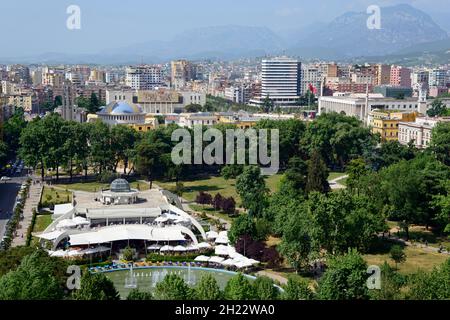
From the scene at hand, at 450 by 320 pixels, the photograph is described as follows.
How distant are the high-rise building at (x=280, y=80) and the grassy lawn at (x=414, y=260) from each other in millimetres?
69069

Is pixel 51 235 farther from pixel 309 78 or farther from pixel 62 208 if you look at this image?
pixel 309 78

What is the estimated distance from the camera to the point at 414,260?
22.6 m

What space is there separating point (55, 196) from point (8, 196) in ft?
9.06

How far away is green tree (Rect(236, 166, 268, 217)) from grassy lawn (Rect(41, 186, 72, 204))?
31.2 ft

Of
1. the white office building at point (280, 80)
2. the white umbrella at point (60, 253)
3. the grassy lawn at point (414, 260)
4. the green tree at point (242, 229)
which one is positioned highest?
the white office building at point (280, 80)

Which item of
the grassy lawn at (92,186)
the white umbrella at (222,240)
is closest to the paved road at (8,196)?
the grassy lawn at (92,186)

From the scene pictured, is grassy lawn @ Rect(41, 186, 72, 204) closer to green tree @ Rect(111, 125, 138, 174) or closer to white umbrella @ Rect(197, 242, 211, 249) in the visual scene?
green tree @ Rect(111, 125, 138, 174)

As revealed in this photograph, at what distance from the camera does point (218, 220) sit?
92.6 ft

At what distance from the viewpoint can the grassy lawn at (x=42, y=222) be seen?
89.1 feet

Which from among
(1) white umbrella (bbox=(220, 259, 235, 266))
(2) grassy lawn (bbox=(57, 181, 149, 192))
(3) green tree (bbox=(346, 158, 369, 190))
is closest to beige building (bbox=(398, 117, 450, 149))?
(3) green tree (bbox=(346, 158, 369, 190))

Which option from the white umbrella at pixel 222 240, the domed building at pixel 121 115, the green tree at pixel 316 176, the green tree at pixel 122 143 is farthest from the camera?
the domed building at pixel 121 115

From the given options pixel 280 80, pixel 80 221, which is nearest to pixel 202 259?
pixel 80 221

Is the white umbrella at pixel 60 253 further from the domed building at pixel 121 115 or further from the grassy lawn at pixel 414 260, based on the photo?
the domed building at pixel 121 115
